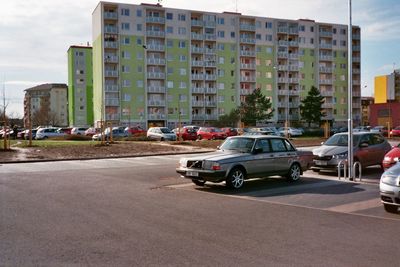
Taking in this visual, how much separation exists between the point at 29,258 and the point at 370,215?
659 centimetres

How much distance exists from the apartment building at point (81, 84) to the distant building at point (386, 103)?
64233 millimetres

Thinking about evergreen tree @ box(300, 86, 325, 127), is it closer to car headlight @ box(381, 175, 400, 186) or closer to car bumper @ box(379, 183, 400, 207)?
car headlight @ box(381, 175, 400, 186)

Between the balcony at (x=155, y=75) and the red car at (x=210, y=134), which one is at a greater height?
the balcony at (x=155, y=75)

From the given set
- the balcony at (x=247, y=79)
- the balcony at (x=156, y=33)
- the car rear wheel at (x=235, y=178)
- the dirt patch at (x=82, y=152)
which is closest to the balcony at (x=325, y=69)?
the balcony at (x=247, y=79)

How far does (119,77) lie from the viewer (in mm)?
79438

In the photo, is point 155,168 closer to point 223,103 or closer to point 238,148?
point 238,148

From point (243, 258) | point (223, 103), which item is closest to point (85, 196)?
point (243, 258)

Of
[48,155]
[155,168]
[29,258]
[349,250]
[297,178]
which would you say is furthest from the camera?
[48,155]

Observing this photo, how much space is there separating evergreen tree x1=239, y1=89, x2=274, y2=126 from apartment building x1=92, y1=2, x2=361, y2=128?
657 centimetres

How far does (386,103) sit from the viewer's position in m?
90.0

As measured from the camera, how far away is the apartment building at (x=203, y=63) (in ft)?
261

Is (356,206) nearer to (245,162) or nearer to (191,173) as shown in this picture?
(245,162)

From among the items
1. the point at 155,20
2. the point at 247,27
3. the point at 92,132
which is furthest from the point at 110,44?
the point at 247,27

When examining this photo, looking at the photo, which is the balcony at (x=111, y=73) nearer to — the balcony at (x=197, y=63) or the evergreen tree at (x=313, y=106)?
the balcony at (x=197, y=63)
